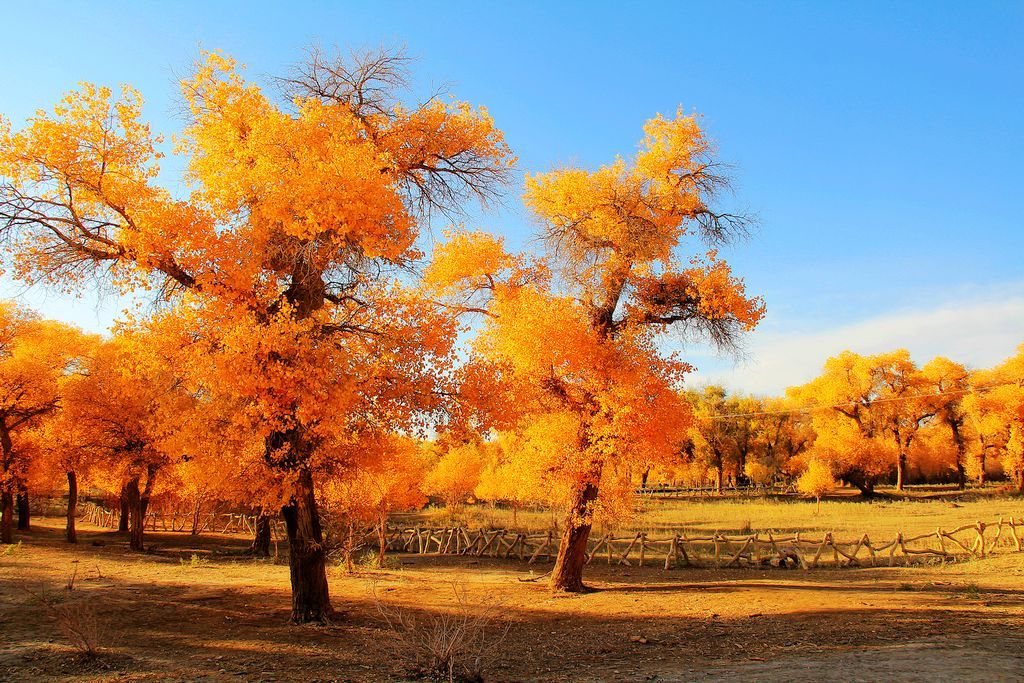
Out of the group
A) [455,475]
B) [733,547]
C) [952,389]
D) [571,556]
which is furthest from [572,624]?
[952,389]

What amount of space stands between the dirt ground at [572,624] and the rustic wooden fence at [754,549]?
113cm

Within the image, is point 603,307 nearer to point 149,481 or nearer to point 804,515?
point 149,481

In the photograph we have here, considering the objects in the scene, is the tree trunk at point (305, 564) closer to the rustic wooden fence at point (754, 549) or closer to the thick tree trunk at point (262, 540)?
the rustic wooden fence at point (754, 549)

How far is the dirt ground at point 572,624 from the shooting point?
7820 mm

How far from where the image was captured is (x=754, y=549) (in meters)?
20.4

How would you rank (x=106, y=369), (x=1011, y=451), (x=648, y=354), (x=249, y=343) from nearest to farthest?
(x=249, y=343), (x=648, y=354), (x=106, y=369), (x=1011, y=451)

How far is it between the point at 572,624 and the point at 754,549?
11.0 meters

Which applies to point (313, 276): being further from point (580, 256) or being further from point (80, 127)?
point (580, 256)

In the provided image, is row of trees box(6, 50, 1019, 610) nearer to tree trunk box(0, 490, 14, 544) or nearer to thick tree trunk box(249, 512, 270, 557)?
thick tree trunk box(249, 512, 270, 557)

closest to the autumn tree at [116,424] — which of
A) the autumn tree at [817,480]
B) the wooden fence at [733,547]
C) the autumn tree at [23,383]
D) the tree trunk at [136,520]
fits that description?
the tree trunk at [136,520]

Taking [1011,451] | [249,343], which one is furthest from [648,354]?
[1011,451]

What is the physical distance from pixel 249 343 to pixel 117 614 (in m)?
6.09

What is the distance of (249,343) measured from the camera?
361 inches

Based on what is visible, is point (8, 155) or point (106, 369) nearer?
point (8, 155)
